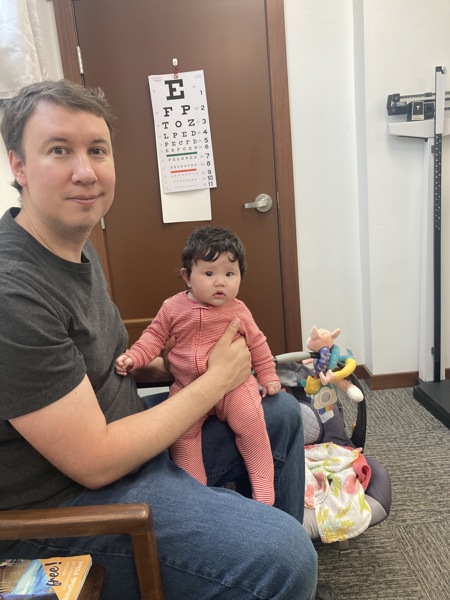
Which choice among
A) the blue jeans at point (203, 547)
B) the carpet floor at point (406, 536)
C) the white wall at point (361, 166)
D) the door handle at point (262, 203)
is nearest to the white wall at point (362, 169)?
the white wall at point (361, 166)

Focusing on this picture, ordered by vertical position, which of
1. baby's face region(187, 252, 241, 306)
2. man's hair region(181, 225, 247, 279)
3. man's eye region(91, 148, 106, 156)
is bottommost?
baby's face region(187, 252, 241, 306)

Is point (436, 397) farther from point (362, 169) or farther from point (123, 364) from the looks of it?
point (123, 364)

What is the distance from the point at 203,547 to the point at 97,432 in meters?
0.28

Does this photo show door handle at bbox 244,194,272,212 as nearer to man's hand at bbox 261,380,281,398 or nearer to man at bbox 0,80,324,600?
man's hand at bbox 261,380,281,398

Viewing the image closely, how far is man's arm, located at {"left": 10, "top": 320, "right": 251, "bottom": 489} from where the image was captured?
2.51 feet

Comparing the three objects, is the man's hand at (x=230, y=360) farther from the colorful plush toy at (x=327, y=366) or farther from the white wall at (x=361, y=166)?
the white wall at (x=361, y=166)

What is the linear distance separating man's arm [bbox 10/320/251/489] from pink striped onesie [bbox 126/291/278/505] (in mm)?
186

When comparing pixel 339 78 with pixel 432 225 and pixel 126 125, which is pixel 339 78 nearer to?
pixel 432 225

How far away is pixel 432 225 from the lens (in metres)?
2.37

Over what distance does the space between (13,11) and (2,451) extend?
1.49 metres

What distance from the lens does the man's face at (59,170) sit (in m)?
0.88

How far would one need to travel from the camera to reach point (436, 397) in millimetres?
2336

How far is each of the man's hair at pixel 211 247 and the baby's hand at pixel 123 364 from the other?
31 cm

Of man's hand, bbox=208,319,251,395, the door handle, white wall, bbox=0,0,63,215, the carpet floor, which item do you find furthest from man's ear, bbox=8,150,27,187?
the door handle
